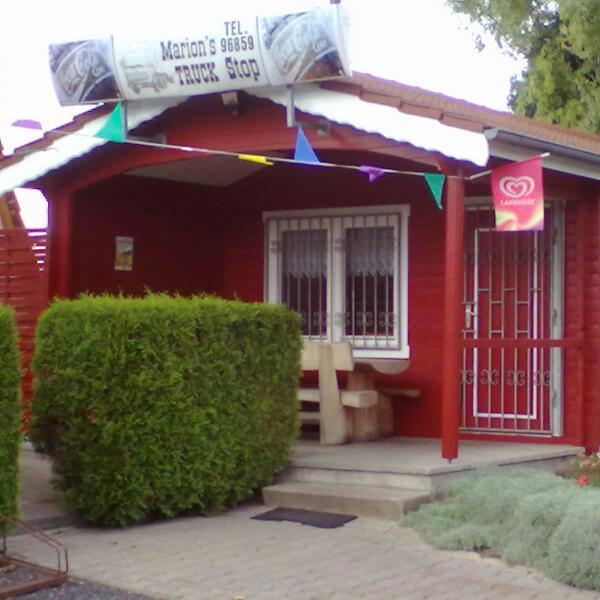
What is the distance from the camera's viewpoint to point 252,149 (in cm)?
956

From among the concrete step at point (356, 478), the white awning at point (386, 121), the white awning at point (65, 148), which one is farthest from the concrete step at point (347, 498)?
the white awning at point (65, 148)

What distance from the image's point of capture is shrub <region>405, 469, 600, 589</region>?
639cm

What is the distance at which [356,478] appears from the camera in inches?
337

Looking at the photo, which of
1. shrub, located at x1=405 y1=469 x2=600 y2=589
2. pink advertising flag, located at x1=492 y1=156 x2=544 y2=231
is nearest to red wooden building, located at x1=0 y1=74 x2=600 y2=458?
pink advertising flag, located at x1=492 y1=156 x2=544 y2=231

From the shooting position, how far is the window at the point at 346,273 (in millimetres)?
10906

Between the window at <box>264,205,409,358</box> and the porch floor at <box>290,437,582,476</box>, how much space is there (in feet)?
4.16

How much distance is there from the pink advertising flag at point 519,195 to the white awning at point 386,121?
438 millimetres

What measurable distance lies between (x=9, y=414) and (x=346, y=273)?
16.9 ft

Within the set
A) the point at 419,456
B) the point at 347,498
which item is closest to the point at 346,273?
the point at 419,456

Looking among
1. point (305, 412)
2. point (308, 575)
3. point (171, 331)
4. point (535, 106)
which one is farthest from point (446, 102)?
point (535, 106)

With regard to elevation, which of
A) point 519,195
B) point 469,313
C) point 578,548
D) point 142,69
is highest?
point 142,69

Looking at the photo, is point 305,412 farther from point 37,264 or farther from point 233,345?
point 37,264

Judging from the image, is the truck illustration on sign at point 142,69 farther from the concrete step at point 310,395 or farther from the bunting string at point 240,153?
the concrete step at point 310,395

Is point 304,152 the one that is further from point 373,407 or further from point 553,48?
point 553,48
